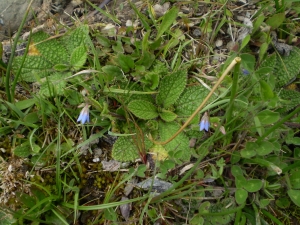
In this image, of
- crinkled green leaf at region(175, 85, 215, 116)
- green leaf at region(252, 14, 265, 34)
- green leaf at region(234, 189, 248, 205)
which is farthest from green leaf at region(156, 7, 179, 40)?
green leaf at region(234, 189, 248, 205)

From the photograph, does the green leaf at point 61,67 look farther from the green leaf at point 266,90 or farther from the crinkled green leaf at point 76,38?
the green leaf at point 266,90

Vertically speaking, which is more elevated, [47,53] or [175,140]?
[47,53]

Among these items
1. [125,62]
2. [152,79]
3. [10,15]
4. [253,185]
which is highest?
[10,15]

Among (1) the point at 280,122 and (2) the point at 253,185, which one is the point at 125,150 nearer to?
(2) the point at 253,185

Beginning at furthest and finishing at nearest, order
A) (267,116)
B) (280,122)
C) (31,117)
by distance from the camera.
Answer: (31,117)
(267,116)
(280,122)

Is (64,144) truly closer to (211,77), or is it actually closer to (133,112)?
(133,112)

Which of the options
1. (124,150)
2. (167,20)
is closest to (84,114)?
(124,150)

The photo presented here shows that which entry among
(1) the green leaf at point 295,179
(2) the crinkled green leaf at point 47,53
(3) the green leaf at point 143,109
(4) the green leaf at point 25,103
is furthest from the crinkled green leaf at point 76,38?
(1) the green leaf at point 295,179

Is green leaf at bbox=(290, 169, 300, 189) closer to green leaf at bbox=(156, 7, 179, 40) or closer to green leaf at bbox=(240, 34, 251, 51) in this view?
green leaf at bbox=(240, 34, 251, 51)
